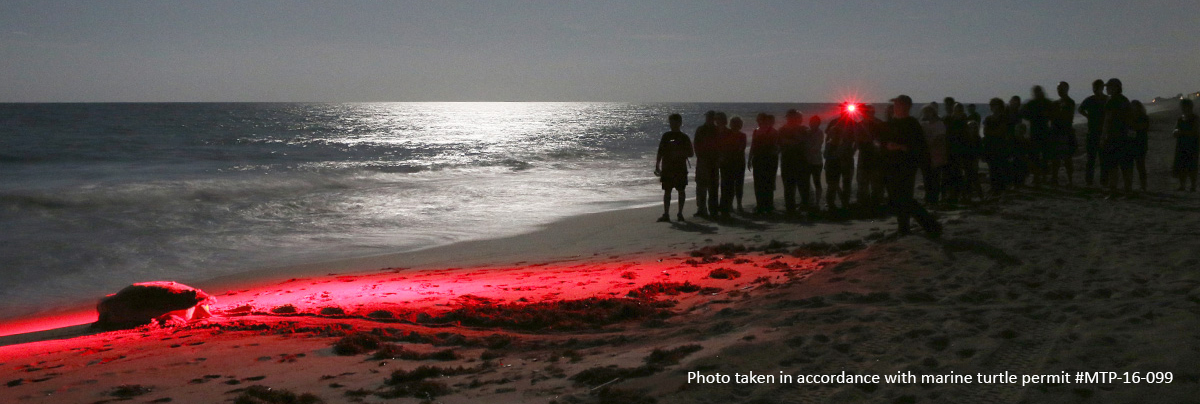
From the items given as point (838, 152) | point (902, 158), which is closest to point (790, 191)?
point (838, 152)

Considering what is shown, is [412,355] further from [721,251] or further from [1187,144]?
[1187,144]

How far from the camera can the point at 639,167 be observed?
24.7 metres

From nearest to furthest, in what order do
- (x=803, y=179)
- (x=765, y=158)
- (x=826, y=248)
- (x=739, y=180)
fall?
(x=826, y=248), (x=765, y=158), (x=803, y=179), (x=739, y=180)

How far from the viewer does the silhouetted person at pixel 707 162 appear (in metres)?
10.2

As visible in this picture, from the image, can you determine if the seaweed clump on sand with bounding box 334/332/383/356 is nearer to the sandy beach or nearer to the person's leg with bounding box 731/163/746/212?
the sandy beach

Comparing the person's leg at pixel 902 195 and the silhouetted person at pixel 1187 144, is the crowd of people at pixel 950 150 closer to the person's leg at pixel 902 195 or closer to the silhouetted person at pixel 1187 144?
the silhouetted person at pixel 1187 144

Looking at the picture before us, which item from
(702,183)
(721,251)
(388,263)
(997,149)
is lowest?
(388,263)

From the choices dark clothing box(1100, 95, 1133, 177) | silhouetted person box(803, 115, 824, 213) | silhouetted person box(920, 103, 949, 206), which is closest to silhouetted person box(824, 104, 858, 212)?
silhouetted person box(803, 115, 824, 213)

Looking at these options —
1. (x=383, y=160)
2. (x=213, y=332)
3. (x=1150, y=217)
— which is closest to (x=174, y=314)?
(x=213, y=332)

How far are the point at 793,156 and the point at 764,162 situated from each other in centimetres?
40

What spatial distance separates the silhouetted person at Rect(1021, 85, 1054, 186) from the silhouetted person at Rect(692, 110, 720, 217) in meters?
4.23

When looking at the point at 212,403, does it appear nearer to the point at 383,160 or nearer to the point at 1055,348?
the point at 1055,348

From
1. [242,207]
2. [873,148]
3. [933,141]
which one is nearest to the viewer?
[873,148]

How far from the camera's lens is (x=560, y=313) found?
5414 mm
